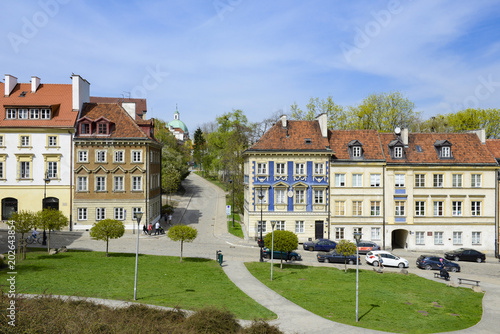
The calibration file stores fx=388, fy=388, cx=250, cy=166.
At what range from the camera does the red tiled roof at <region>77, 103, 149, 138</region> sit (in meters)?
45.8

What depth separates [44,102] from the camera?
4641 centimetres

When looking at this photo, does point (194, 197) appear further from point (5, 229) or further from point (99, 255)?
point (99, 255)

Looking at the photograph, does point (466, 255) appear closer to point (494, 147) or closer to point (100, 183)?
point (494, 147)

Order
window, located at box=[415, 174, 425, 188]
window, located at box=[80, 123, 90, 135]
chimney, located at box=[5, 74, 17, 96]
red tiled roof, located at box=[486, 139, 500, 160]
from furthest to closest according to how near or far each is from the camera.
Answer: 1. red tiled roof, located at box=[486, 139, 500, 160]
2. chimney, located at box=[5, 74, 17, 96]
3. window, located at box=[80, 123, 90, 135]
4. window, located at box=[415, 174, 425, 188]

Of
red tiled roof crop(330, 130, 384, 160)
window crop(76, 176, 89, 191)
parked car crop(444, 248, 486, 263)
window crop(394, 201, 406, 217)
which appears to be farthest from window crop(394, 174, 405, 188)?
window crop(76, 176, 89, 191)

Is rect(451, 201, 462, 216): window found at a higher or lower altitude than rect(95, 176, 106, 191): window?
lower

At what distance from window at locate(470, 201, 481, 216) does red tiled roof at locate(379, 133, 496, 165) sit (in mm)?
4743

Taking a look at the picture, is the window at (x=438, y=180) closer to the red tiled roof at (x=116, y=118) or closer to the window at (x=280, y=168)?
the window at (x=280, y=168)

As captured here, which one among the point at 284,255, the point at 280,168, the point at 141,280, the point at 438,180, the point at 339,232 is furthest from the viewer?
the point at 438,180

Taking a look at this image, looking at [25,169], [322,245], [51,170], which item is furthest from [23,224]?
[322,245]

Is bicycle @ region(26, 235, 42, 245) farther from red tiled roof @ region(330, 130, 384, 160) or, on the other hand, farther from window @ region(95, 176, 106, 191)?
red tiled roof @ region(330, 130, 384, 160)

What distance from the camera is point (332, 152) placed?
1730 inches

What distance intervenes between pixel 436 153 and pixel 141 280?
120 feet

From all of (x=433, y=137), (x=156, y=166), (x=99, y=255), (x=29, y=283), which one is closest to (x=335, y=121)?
(x=433, y=137)
